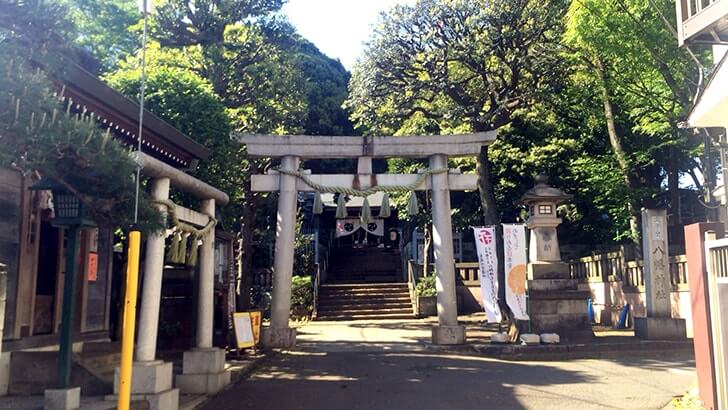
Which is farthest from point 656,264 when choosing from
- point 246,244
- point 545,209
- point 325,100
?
point 325,100

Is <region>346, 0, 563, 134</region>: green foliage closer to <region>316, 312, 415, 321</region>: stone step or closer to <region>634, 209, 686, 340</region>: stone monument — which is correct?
<region>634, 209, 686, 340</region>: stone monument

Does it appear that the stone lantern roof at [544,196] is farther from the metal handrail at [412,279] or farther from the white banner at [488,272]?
the metal handrail at [412,279]

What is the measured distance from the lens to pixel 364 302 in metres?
24.8

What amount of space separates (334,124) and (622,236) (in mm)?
19766

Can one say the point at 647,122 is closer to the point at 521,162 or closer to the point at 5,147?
the point at 521,162

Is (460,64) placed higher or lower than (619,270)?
→ higher

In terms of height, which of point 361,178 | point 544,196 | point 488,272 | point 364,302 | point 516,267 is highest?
point 361,178

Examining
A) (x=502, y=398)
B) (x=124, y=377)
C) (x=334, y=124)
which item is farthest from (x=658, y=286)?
(x=334, y=124)

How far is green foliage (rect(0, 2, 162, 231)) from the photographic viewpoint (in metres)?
4.73

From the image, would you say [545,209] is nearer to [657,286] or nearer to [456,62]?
[657,286]

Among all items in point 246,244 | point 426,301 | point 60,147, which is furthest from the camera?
point 426,301

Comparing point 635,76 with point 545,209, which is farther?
point 635,76

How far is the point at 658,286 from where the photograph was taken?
48.2 ft

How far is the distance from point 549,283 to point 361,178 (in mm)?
5679
